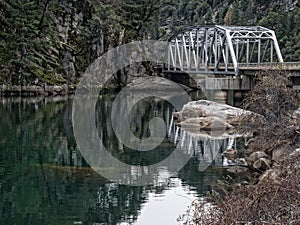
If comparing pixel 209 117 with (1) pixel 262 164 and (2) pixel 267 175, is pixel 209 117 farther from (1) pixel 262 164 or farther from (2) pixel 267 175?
(2) pixel 267 175

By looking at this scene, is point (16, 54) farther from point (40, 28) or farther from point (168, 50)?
point (168, 50)

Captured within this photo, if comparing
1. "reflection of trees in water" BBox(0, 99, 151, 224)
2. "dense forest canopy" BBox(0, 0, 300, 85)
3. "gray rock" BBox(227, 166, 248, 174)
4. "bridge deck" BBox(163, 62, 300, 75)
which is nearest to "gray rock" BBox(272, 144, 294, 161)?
"gray rock" BBox(227, 166, 248, 174)

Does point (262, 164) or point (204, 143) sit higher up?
point (262, 164)

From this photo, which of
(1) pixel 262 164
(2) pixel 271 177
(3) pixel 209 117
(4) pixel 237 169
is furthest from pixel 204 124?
(2) pixel 271 177

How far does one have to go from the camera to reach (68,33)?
68.2 metres

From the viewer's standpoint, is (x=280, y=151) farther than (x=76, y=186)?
Yes

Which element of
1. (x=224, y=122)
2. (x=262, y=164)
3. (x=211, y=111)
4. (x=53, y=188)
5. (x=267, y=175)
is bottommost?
(x=53, y=188)

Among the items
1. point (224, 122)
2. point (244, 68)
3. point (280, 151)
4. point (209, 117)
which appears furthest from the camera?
point (244, 68)

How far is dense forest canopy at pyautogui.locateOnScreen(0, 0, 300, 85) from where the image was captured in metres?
58.6

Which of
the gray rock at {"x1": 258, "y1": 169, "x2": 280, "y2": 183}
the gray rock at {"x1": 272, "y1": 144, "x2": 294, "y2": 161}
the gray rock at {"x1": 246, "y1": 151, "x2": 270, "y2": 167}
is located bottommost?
the gray rock at {"x1": 246, "y1": 151, "x2": 270, "y2": 167}

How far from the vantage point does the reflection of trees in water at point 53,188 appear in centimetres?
1652

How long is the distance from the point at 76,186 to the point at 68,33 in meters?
50.8

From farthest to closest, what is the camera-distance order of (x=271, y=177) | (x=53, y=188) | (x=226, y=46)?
(x=226, y=46) → (x=53, y=188) → (x=271, y=177)

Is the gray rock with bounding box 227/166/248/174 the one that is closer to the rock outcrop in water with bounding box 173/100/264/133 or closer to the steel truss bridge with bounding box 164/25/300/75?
the rock outcrop in water with bounding box 173/100/264/133
